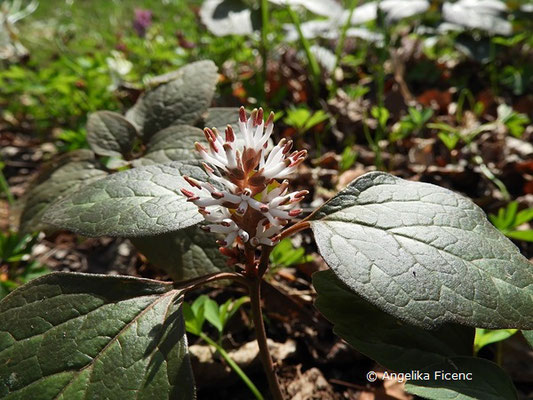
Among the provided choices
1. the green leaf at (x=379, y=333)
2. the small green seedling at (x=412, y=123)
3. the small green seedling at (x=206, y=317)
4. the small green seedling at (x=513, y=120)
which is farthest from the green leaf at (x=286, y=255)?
the small green seedling at (x=513, y=120)

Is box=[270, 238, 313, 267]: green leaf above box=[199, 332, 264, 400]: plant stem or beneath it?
above

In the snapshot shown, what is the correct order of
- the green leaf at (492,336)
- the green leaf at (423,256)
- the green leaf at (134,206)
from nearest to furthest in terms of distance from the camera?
the green leaf at (423,256), the green leaf at (134,206), the green leaf at (492,336)

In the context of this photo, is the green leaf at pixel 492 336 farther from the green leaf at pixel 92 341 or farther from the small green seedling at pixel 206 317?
the green leaf at pixel 92 341

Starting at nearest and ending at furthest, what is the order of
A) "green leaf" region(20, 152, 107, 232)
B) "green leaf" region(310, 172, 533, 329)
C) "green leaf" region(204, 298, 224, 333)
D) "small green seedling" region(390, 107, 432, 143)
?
"green leaf" region(310, 172, 533, 329) < "green leaf" region(204, 298, 224, 333) < "green leaf" region(20, 152, 107, 232) < "small green seedling" region(390, 107, 432, 143)

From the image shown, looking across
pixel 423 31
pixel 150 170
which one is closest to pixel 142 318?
pixel 150 170

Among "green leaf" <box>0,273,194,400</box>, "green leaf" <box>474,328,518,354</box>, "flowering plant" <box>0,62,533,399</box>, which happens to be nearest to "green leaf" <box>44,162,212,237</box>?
"flowering plant" <box>0,62,533,399</box>

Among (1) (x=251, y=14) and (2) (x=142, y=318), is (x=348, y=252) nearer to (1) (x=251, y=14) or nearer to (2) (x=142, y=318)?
(2) (x=142, y=318)

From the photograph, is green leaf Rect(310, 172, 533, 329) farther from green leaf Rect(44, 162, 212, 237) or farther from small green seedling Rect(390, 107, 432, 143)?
small green seedling Rect(390, 107, 432, 143)
